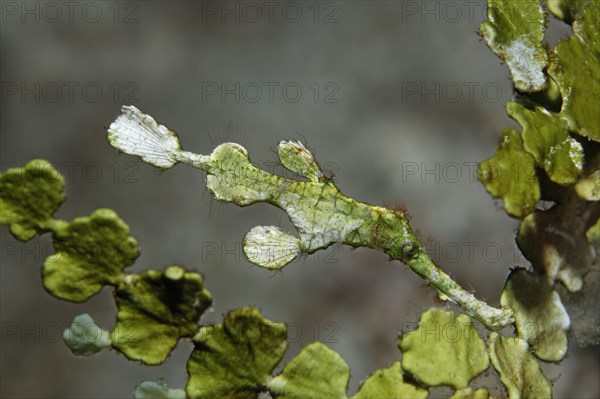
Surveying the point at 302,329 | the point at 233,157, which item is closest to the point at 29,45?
the point at 302,329

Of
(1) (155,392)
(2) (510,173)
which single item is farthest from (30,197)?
(2) (510,173)

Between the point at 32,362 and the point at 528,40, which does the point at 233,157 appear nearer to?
the point at 528,40

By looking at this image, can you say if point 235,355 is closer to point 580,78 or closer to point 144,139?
point 144,139

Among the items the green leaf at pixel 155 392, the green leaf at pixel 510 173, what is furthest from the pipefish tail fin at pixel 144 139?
the green leaf at pixel 510 173

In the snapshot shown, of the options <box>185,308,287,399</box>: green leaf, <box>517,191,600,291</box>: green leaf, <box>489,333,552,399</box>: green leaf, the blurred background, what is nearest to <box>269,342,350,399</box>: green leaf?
<box>185,308,287,399</box>: green leaf

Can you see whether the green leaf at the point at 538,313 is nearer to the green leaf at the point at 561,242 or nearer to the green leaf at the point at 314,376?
the green leaf at the point at 561,242

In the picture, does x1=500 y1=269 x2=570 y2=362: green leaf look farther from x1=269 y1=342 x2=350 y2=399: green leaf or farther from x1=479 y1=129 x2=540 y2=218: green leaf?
x1=269 y1=342 x2=350 y2=399: green leaf
